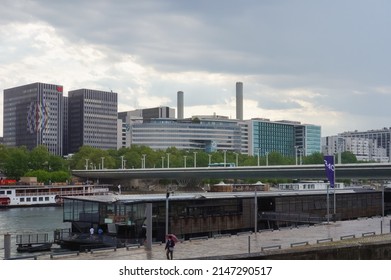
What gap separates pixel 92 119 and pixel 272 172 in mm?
111192

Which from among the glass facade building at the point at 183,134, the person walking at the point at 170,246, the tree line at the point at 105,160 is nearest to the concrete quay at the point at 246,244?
the person walking at the point at 170,246

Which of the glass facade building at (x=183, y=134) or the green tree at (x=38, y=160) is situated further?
the glass facade building at (x=183, y=134)

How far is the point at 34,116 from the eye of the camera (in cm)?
16812

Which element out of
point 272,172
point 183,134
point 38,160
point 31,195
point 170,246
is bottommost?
point 31,195

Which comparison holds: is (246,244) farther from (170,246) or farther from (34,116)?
(34,116)

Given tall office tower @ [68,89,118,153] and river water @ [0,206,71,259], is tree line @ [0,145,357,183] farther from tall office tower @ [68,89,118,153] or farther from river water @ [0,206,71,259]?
tall office tower @ [68,89,118,153]

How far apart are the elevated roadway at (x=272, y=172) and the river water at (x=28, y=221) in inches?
892

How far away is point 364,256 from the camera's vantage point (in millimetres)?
22125

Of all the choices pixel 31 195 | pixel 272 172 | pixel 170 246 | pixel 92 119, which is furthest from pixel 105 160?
pixel 170 246

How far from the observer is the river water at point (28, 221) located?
46.5m

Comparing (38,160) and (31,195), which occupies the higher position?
(38,160)

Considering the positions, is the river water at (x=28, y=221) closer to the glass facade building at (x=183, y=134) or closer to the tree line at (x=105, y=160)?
the tree line at (x=105, y=160)

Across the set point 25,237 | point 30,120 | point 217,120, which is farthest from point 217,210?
point 217,120

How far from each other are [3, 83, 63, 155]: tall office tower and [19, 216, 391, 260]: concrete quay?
14854 centimetres
